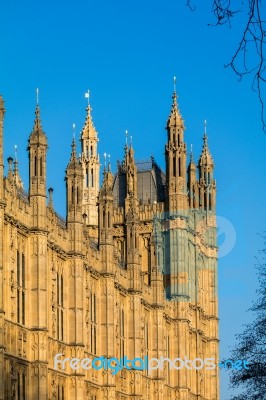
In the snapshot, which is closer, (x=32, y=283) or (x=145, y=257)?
(x=32, y=283)

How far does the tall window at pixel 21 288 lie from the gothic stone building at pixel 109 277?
0.04 metres

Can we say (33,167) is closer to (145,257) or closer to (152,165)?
(145,257)

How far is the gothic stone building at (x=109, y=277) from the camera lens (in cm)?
4731

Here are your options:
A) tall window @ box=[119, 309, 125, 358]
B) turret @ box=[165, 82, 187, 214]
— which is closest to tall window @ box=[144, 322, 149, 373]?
tall window @ box=[119, 309, 125, 358]

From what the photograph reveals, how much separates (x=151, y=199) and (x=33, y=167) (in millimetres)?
30880

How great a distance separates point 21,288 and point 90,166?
3273 centimetres

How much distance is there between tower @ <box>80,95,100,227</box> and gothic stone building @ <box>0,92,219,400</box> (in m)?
0.07

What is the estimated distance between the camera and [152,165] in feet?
269

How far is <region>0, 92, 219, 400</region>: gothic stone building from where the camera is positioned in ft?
155

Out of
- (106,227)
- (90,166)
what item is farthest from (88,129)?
(106,227)

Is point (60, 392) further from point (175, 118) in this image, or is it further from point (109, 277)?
point (175, 118)

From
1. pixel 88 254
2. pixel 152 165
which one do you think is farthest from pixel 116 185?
pixel 88 254

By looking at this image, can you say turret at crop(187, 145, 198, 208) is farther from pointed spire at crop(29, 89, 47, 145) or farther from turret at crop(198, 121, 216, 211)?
pointed spire at crop(29, 89, 47, 145)

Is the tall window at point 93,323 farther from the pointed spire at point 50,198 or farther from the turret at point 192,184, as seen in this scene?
the turret at point 192,184
